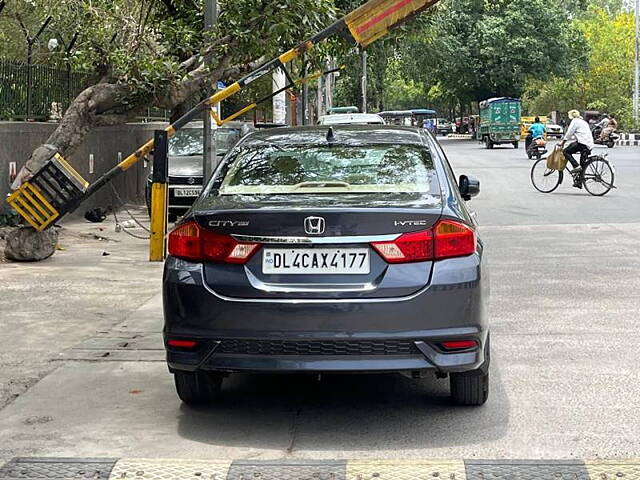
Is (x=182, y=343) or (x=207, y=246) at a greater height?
(x=207, y=246)

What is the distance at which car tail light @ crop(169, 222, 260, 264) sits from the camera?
5.15m

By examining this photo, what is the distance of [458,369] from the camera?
16.8 ft

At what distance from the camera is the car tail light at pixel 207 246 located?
16.9ft

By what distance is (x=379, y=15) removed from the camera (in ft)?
35.9

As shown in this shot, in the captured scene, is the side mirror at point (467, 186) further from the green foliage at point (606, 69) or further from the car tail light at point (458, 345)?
the green foliage at point (606, 69)

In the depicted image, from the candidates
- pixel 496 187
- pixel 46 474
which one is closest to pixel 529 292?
pixel 46 474

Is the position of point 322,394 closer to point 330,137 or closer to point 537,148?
point 330,137

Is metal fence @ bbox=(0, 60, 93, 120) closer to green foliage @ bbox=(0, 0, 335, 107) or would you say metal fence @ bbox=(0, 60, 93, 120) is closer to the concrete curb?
green foliage @ bbox=(0, 0, 335, 107)

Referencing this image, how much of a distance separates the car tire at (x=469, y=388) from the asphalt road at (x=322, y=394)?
69 millimetres

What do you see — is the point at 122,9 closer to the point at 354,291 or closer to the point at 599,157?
the point at 599,157

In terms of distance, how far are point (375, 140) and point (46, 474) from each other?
2.68 metres

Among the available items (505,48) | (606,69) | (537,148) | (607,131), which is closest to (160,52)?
(537,148)

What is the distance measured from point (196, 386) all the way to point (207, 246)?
91cm

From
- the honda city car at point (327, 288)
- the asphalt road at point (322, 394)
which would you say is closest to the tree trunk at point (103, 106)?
the asphalt road at point (322, 394)
